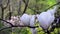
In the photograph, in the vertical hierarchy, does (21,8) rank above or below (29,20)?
above

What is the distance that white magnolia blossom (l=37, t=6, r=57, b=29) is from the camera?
114 inches

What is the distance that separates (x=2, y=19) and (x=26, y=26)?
257 mm

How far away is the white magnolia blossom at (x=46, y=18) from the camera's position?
2.90 metres

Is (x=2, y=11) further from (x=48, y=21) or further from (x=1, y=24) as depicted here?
(x=48, y=21)

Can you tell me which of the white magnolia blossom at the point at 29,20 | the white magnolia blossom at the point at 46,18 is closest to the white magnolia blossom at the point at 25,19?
the white magnolia blossom at the point at 29,20

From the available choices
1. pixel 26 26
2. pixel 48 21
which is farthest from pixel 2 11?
pixel 48 21

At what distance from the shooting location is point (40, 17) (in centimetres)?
291

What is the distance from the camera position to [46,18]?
9.51 feet

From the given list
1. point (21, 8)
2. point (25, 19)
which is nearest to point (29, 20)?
point (25, 19)

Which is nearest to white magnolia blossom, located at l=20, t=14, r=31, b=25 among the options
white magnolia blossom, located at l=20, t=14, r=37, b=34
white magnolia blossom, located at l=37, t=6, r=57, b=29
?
white magnolia blossom, located at l=20, t=14, r=37, b=34

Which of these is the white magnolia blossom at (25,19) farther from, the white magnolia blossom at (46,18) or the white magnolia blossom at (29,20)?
the white magnolia blossom at (46,18)

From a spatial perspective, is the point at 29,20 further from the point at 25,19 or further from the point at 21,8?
the point at 21,8

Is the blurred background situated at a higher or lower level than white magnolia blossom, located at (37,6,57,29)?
higher

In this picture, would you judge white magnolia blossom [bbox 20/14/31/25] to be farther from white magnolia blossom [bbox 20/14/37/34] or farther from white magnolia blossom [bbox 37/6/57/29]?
white magnolia blossom [bbox 37/6/57/29]
